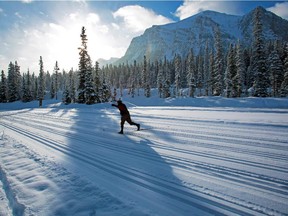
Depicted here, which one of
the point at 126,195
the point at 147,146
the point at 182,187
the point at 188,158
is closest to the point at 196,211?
the point at 182,187

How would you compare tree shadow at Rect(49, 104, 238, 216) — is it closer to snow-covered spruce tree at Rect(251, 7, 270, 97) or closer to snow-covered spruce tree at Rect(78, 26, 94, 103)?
snow-covered spruce tree at Rect(78, 26, 94, 103)

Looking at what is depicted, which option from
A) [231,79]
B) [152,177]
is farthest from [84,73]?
[152,177]

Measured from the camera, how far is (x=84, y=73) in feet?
116

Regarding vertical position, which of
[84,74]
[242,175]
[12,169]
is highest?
[84,74]

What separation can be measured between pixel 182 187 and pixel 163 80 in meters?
66.9

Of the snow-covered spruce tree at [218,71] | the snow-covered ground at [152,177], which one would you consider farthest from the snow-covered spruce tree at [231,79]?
the snow-covered ground at [152,177]

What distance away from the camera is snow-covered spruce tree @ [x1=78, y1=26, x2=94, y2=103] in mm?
34719

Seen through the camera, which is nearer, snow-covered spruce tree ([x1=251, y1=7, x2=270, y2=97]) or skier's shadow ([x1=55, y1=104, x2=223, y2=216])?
skier's shadow ([x1=55, y1=104, x2=223, y2=216])

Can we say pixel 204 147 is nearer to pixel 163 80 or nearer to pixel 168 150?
pixel 168 150

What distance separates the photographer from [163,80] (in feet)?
228

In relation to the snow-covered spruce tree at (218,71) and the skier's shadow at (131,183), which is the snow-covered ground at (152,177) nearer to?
the skier's shadow at (131,183)

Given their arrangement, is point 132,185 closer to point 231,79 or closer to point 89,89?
point 89,89

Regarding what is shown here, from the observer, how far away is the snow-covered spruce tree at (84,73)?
A: 114 ft

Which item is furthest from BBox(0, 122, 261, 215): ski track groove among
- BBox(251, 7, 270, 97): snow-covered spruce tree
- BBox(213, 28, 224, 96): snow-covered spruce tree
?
BBox(213, 28, 224, 96): snow-covered spruce tree
